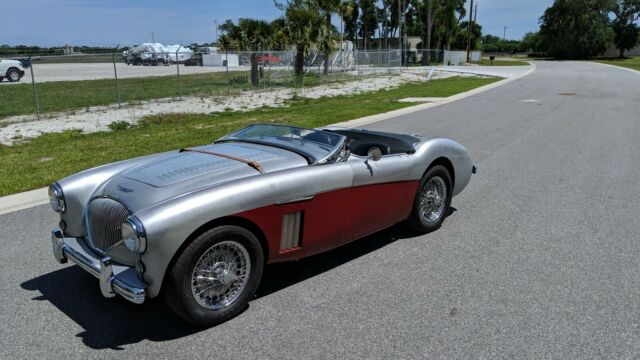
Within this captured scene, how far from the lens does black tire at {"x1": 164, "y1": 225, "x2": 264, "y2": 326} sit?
3.01 metres

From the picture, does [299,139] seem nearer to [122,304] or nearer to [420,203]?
[420,203]

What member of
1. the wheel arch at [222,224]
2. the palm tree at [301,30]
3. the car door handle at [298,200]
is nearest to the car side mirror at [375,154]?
the car door handle at [298,200]

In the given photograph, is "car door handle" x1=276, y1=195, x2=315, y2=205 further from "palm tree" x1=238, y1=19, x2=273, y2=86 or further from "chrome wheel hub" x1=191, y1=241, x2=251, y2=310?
"palm tree" x1=238, y1=19, x2=273, y2=86

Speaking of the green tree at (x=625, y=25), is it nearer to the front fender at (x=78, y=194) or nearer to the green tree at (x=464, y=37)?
the green tree at (x=464, y=37)

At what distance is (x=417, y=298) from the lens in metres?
3.64

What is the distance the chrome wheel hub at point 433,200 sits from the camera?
16.1ft

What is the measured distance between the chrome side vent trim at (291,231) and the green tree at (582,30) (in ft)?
304

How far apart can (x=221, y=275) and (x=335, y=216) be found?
3.27 feet

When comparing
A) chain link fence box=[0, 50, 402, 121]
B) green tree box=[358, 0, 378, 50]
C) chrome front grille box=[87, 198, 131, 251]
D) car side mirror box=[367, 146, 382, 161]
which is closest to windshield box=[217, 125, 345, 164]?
car side mirror box=[367, 146, 382, 161]

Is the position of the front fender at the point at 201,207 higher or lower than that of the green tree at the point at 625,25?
lower

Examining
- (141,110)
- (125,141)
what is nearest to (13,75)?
(141,110)

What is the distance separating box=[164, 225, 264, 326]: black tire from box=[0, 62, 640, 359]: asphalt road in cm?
10

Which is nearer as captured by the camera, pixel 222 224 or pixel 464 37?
pixel 222 224

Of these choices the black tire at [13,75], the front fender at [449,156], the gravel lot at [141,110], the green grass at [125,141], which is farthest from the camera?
the black tire at [13,75]
